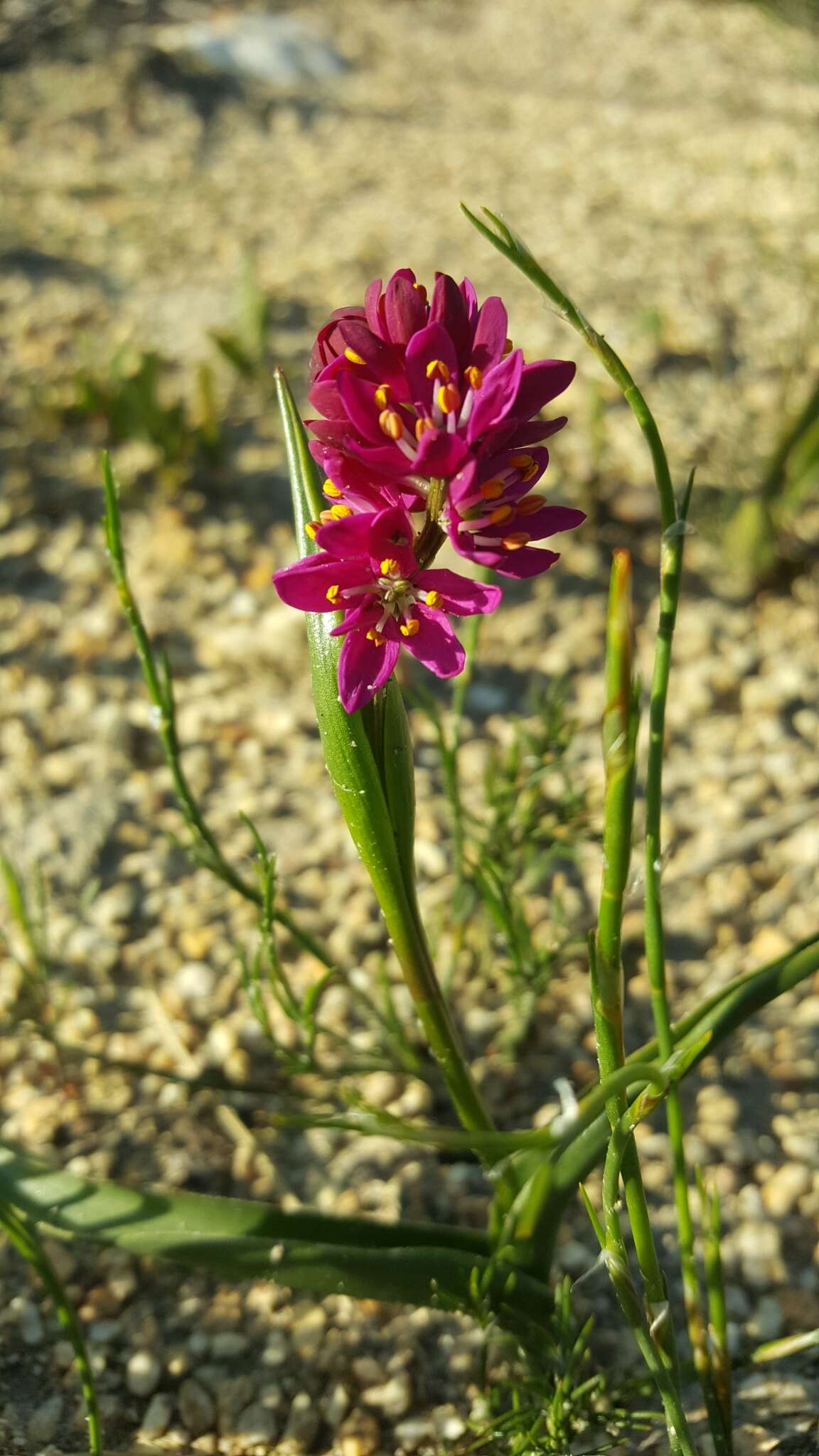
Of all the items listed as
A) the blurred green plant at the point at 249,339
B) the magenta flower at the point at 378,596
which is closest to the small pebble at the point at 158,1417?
the magenta flower at the point at 378,596

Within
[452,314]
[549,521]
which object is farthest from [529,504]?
[452,314]

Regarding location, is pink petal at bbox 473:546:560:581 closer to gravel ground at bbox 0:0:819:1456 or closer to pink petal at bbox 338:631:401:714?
pink petal at bbox 338:631:401:714

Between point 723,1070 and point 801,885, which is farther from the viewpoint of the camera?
point 801,885

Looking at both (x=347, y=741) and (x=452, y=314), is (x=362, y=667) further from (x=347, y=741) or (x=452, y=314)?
(x=452, y=314)

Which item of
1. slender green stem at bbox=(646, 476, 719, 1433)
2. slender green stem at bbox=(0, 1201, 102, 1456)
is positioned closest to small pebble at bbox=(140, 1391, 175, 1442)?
slender green stem at bbox=(0, 1201, 102, 1456)

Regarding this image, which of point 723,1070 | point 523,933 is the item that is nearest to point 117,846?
point 523,933

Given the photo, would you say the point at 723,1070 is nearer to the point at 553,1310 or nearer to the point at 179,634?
the point at 553,1310
